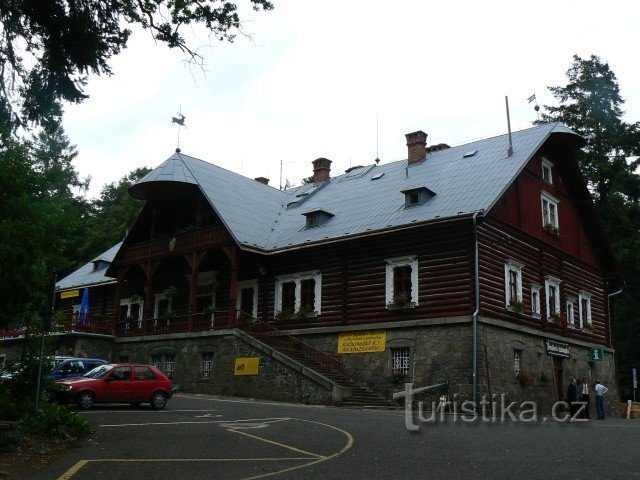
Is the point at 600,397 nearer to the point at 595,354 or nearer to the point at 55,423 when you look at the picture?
the point at 595,354

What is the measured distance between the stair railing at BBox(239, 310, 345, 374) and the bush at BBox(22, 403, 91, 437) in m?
13.9

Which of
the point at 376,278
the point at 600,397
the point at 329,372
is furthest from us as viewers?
the point at 376,278

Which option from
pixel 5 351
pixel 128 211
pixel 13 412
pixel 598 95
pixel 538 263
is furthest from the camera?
pixel 128 211

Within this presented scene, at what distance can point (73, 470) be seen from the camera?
10.9m

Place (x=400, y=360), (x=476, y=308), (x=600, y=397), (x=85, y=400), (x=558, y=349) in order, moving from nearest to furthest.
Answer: (x=85, y=400), (x=476, y=308), (x=600, y=397), (x=400, y=360), (x=558, y=349)

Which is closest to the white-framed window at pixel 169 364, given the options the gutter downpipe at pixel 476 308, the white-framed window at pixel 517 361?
the gutter downpipe at pixel 476 308

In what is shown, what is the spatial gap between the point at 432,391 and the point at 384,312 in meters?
3.75

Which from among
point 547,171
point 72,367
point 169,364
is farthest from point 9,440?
point 547,171

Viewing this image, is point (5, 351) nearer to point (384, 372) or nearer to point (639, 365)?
point (384, 372)

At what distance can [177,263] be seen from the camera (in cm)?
3603

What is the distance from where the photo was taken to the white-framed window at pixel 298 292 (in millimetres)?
29922

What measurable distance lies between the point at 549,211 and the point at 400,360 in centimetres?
1046

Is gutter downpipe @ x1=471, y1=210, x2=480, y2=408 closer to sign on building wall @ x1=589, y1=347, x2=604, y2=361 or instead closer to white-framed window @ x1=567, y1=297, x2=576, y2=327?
white-framed window @ x1=567, y1=297, x2=576, y2=327

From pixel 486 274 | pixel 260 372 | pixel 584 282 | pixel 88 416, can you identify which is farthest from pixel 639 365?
pixel 88 416
